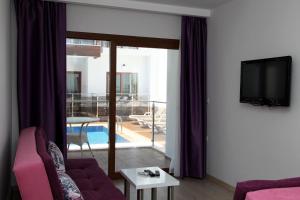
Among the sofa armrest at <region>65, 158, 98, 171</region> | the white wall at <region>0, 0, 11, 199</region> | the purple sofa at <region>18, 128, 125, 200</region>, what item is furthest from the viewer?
the sofa armrest at <region>65, 158, 98, 171</region>

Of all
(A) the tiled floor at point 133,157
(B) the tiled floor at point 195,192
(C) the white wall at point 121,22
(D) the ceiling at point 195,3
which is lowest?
(B) the tiled floor at point 195,192

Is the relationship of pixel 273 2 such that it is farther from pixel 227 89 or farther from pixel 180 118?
pixel 180 118

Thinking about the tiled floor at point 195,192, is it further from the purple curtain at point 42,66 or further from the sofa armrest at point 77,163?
the purple curtain at point 42,66

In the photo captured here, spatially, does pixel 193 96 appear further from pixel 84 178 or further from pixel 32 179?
pixel 32 179

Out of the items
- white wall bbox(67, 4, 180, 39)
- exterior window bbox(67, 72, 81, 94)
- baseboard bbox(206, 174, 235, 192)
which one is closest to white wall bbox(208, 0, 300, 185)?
baseboard bbox(206, 174, 235, 192)

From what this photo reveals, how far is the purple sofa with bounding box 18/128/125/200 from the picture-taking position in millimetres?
1991

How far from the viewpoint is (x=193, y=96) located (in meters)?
4.72

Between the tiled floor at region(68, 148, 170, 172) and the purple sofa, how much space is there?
1.11 meters

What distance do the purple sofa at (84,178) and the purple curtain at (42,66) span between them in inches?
26.7

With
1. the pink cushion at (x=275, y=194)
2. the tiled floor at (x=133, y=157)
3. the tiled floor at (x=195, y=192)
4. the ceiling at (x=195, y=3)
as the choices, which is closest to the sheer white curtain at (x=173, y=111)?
the tiled floor at (x=133, y=157)

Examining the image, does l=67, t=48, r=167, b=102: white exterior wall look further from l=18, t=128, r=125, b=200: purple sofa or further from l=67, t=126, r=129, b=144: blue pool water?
l=18, t=128, r=125, b=200: purple sofa

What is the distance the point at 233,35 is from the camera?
4.20 metres

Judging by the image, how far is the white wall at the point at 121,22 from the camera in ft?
14.0

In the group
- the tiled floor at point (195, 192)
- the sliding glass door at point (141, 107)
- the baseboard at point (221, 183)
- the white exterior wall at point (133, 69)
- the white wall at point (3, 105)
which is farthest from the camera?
the sliding glass door at point (141, 107)
